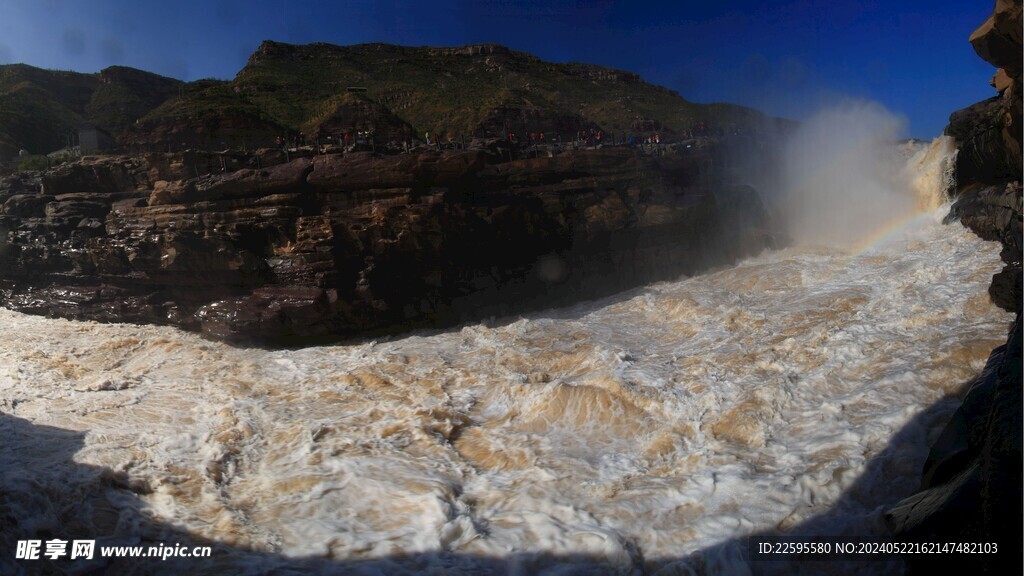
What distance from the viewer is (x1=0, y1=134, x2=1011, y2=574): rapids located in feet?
21.2

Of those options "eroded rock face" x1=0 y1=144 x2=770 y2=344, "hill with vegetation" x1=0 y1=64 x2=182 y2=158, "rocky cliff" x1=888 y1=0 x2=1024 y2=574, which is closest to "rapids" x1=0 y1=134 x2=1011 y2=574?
"rocky cliff" x1=888 y1=0 x2=1024 y2=574

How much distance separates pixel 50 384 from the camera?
12.2 meters

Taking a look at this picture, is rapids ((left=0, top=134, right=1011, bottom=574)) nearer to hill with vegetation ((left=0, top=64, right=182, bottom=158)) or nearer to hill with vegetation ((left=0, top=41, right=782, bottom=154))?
hill with vegetation ((left=0, top=41, right=782, bottom=154))

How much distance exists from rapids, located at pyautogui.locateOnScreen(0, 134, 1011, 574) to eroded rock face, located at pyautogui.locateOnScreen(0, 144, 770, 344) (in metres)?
1.26

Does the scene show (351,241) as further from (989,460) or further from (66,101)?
(66,101)

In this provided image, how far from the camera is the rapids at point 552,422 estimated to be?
646 centimetres

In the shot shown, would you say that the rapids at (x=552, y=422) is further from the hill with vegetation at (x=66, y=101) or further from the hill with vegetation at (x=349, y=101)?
the hill with vegetation at (x=66, y=101)

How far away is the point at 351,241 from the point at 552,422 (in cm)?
884

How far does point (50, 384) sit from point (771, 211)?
2536 cm

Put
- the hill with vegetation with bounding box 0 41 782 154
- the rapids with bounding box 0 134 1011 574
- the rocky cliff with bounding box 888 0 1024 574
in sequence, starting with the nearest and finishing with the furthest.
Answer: the rocky cliff with bounding box 888 0 1024 574, the rapids with bounding box 0 134 1011 574, the hill with vegetation with bounding box 0 41 782 154

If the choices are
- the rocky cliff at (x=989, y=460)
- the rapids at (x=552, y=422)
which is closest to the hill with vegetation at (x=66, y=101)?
the rapids at (x=552, y=422)

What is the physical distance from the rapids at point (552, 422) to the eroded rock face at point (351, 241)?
1258 millimetres

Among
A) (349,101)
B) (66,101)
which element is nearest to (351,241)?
(349,101)

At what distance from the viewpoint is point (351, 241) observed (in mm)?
15711
